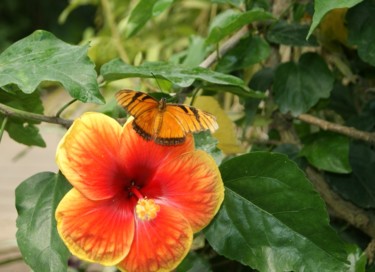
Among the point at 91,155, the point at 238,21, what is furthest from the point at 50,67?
the point at 238,21

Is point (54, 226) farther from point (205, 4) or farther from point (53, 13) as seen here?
point (53, 13)

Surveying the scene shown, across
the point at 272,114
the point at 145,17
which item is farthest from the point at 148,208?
the point at 272,114

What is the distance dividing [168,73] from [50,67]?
0.37 feet

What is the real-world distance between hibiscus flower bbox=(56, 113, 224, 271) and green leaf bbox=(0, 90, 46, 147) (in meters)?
0.16

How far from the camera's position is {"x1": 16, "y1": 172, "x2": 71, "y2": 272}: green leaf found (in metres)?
0.51

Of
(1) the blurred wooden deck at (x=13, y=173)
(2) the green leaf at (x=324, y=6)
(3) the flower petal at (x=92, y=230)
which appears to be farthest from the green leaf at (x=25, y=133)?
(1) the blurred wooden deck at (x=13, y=173)

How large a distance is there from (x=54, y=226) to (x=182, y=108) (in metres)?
0.15

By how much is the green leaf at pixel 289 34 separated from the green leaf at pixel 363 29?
63mm

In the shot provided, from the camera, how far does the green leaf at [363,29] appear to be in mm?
689

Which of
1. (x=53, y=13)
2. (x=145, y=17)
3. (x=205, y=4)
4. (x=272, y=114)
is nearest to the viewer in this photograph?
(x=145, y=17)

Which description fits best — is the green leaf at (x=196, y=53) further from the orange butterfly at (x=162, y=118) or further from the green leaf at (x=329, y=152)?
the orange butterfly at (x=162, y=118)

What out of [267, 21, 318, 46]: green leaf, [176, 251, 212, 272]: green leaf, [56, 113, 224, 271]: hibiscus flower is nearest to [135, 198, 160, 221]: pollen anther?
[56, 113, 224, 271]: hibiscus flower

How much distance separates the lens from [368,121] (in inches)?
33.4

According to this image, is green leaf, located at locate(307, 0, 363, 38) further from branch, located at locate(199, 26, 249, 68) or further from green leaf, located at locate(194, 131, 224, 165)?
branch, located at locate(199, 26, 249, 68)
